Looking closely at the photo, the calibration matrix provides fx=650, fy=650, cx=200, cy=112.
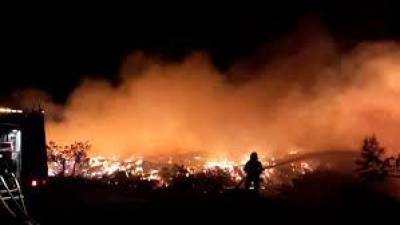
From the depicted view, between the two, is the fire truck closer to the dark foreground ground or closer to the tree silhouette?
the dark foreground ground

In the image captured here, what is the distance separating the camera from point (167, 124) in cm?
9094

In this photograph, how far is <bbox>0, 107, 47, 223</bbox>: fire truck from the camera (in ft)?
51.8

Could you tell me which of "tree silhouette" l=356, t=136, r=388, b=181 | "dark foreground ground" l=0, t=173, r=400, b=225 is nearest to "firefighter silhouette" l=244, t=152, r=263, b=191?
"dark foreground ground" l=0, t=173, r=400, b=225

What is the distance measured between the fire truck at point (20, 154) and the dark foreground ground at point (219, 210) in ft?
1.29

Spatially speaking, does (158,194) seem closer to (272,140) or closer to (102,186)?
(102,186)

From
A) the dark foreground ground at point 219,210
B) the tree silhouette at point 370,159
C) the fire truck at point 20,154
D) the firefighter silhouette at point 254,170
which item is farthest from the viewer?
the tree silhouette at point 370,159

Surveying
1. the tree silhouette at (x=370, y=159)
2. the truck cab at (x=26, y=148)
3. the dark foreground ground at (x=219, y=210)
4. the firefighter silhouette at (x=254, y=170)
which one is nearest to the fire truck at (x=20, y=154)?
the truck cab at (x=26, y=148)

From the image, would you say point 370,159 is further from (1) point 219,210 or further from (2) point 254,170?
(1) point 219,210

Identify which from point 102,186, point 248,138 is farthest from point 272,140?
point 102,186

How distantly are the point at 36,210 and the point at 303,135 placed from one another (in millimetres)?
66907

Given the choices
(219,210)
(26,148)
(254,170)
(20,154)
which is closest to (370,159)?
(254,170)

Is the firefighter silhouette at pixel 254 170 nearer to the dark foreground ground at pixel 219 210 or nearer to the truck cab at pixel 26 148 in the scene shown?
the dark foreground ground at pixel 219 210

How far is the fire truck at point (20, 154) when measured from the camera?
1580 centimetres

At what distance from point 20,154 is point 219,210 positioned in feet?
17.9
